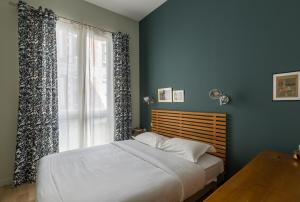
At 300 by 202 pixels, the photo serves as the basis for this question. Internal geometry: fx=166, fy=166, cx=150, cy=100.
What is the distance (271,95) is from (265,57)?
448 mm

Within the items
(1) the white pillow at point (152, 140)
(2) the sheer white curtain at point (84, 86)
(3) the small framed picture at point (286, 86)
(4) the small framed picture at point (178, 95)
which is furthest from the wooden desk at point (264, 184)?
(2) the sheer white curtain at point (84, 86)

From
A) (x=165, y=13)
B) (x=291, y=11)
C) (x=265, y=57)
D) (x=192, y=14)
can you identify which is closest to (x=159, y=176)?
(x=265, y=57)

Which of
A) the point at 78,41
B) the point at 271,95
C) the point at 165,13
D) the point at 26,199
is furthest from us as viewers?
the point at 165,13

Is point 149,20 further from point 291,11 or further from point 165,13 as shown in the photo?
point 291,11

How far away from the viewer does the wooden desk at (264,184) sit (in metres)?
0.96

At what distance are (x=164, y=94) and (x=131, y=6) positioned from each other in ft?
6.26

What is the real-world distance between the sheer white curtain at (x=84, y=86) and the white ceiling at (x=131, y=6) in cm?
57

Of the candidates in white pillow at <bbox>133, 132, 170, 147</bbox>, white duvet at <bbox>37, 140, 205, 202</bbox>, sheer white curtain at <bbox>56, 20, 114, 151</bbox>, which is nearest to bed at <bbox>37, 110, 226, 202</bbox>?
white duvet at <bbox>37, 140, 205, 202</bbox>

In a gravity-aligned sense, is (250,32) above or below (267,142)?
above

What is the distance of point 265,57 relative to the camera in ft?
6.36

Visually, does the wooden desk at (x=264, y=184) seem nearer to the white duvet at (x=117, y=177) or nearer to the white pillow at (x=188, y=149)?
the white duvet at (x=117, y=177)

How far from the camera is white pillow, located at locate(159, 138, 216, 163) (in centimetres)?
206

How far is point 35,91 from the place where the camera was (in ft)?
8.46

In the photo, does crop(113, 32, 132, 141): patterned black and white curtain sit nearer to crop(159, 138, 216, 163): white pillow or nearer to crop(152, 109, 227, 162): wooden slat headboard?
crop(152, 109, 227, 162): wooden slat headboard
